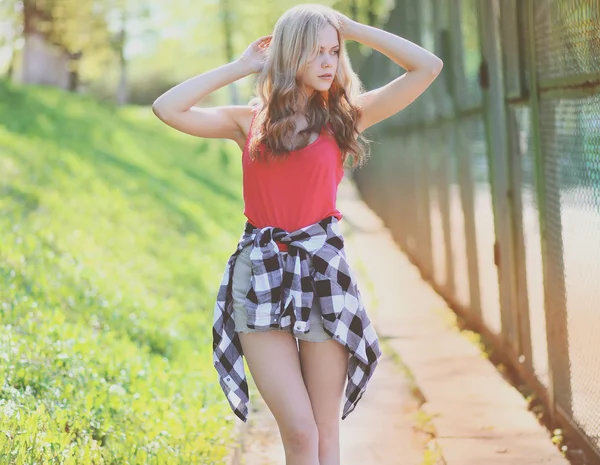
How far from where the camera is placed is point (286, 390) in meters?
3.23

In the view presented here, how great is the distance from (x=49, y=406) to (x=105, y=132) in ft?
38.6

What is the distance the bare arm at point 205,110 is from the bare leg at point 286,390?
0.81 meters

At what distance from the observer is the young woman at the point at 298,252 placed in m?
3.25

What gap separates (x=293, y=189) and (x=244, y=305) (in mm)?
442

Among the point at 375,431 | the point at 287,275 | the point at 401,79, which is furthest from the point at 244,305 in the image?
the point at 375,431

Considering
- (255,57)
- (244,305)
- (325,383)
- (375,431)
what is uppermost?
(255,57)

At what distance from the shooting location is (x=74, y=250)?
7352 millimetres

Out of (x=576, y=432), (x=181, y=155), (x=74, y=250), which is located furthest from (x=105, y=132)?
(x=576, y=432)

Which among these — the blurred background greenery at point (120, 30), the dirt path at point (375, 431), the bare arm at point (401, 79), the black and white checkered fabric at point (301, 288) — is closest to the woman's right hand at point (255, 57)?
the bare arm at point (401, 79)

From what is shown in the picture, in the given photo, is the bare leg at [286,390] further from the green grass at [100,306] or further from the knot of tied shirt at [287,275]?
the green grass at [100,306]

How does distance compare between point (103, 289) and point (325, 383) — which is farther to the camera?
point (103, 289)

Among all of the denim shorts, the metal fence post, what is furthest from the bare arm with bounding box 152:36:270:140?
the metal fence post

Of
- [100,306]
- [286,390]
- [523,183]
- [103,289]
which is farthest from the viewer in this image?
[103,289]

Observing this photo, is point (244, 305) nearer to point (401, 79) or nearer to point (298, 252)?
point (298, 252)
